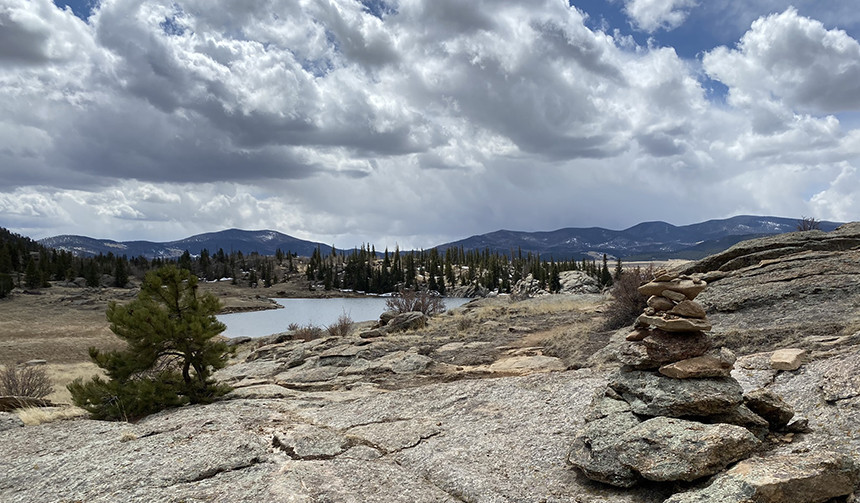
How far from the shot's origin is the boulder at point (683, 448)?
5.97m

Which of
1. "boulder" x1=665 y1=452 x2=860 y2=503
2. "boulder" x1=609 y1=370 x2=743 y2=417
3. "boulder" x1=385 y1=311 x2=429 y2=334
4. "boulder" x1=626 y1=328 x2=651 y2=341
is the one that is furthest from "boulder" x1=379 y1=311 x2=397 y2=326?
"boulder" x1=665 y1=452 x2=860 y2=503

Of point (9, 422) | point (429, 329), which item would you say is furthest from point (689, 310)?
point (429, 329)

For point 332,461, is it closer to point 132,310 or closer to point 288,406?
point 288,406

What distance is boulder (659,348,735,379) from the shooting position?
296 inches

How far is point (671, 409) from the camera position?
23.5 feet

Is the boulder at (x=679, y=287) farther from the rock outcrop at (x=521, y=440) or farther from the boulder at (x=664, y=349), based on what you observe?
the boulder at (x=664, y=349)

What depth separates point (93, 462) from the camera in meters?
8.57

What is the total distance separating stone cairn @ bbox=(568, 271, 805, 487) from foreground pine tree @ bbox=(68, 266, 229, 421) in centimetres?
1082

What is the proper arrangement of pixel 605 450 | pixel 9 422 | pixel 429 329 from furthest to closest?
pixel 429 329, pixel 9 422, pixel 605 450

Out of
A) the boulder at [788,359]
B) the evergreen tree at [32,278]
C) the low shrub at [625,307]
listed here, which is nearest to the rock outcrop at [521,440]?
the boulder at [788,359]

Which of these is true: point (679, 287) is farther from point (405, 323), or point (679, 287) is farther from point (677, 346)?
point (405, 323)

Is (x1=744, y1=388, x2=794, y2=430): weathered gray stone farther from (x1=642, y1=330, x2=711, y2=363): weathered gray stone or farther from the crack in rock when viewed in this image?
the crack in rock

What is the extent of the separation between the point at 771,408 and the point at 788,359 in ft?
10.5

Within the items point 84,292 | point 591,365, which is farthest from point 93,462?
point 84,292
